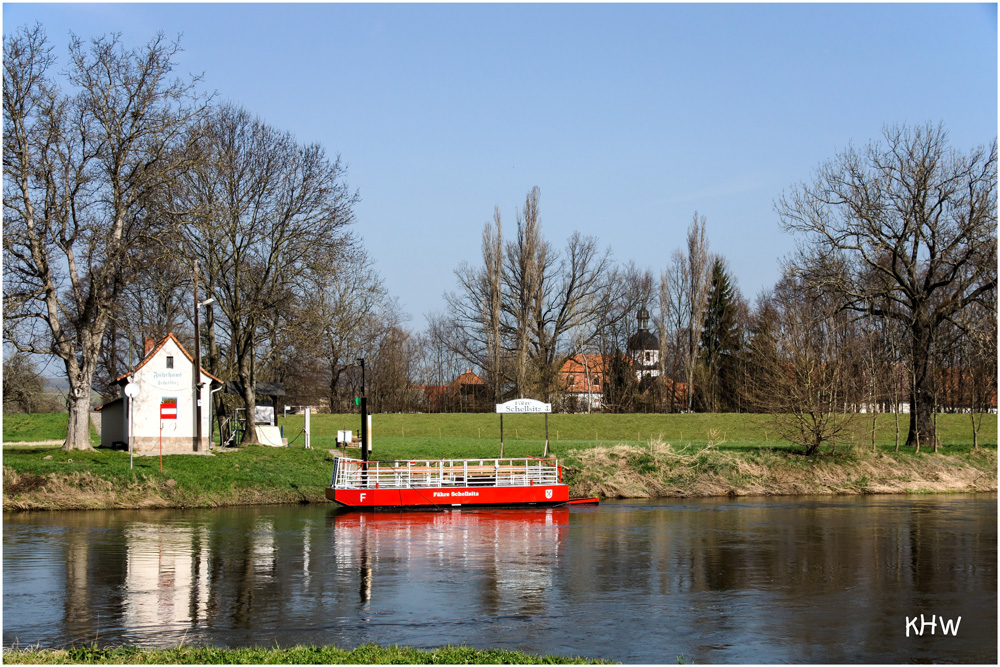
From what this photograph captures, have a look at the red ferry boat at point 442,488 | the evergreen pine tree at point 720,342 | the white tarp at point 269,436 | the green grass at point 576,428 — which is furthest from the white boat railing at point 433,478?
the evergreen pine tree at point 720,342

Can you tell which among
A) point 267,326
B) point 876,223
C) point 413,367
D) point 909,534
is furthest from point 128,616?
point 413,367

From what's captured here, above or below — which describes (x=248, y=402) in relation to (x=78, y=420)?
above

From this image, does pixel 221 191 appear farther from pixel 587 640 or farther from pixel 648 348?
pixel 648 348

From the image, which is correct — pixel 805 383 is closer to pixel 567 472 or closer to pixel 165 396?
pixel 567 472

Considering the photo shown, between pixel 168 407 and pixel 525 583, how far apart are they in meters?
25.5

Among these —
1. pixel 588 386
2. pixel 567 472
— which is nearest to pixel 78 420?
pixel 567 472

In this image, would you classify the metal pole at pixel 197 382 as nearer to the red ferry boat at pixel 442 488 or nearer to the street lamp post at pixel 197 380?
the street lamp post at pixel 197 380

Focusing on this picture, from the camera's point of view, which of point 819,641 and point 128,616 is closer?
Result: point 819,641

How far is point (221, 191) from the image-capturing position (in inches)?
1790

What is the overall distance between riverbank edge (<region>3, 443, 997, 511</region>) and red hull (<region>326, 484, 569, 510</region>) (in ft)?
11.9

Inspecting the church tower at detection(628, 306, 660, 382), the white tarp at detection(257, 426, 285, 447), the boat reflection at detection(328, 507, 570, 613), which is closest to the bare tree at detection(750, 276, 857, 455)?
the boat reflection at detection(328, 507, 570, 613)

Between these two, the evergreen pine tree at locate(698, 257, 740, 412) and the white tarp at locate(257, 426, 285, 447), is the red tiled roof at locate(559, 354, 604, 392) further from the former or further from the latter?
the white tarp at locate(257, 426, 285, 447)

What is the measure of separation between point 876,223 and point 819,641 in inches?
1419

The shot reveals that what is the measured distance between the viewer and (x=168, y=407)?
4116 cm
